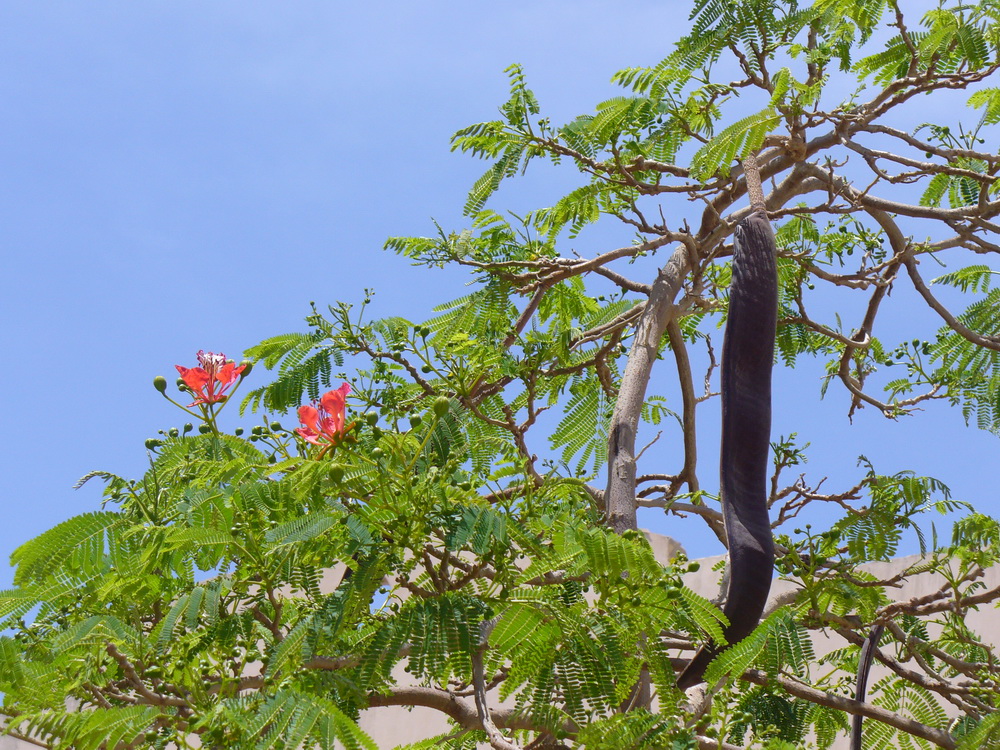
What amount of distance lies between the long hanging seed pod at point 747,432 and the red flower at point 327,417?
0.87 metres

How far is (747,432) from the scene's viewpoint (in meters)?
2.35

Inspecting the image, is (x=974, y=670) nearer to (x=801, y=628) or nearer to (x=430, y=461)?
(x=801, y=628)

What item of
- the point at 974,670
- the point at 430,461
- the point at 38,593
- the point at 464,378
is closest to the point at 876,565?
the point at 974,670

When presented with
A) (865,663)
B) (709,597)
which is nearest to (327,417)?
(865,663)

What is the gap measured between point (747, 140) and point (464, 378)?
1.17m

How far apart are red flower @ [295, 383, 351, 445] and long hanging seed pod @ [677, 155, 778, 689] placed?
0.87 meters

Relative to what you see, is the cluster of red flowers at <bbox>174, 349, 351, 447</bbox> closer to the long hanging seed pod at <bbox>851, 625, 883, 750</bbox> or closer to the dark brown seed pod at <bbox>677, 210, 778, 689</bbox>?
the dark brown seed pod at <bbox>677, 210, 778, 689</bbox>

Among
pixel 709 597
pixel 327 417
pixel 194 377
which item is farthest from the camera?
pixel 709 597

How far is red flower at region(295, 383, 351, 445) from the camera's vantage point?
2.03 meters

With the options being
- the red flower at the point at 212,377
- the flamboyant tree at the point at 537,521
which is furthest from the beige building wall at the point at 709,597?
the red flower at the point at 212,377

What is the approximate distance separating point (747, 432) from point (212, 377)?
121cm

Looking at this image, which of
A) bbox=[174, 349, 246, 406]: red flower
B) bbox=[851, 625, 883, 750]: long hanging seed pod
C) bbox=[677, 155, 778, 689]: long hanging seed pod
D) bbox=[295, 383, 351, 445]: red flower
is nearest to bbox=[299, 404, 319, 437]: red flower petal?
bbox=[295, 383, 351, 445]: red flower

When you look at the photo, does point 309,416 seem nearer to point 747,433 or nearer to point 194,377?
point 194,377

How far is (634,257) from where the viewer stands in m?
3.97
